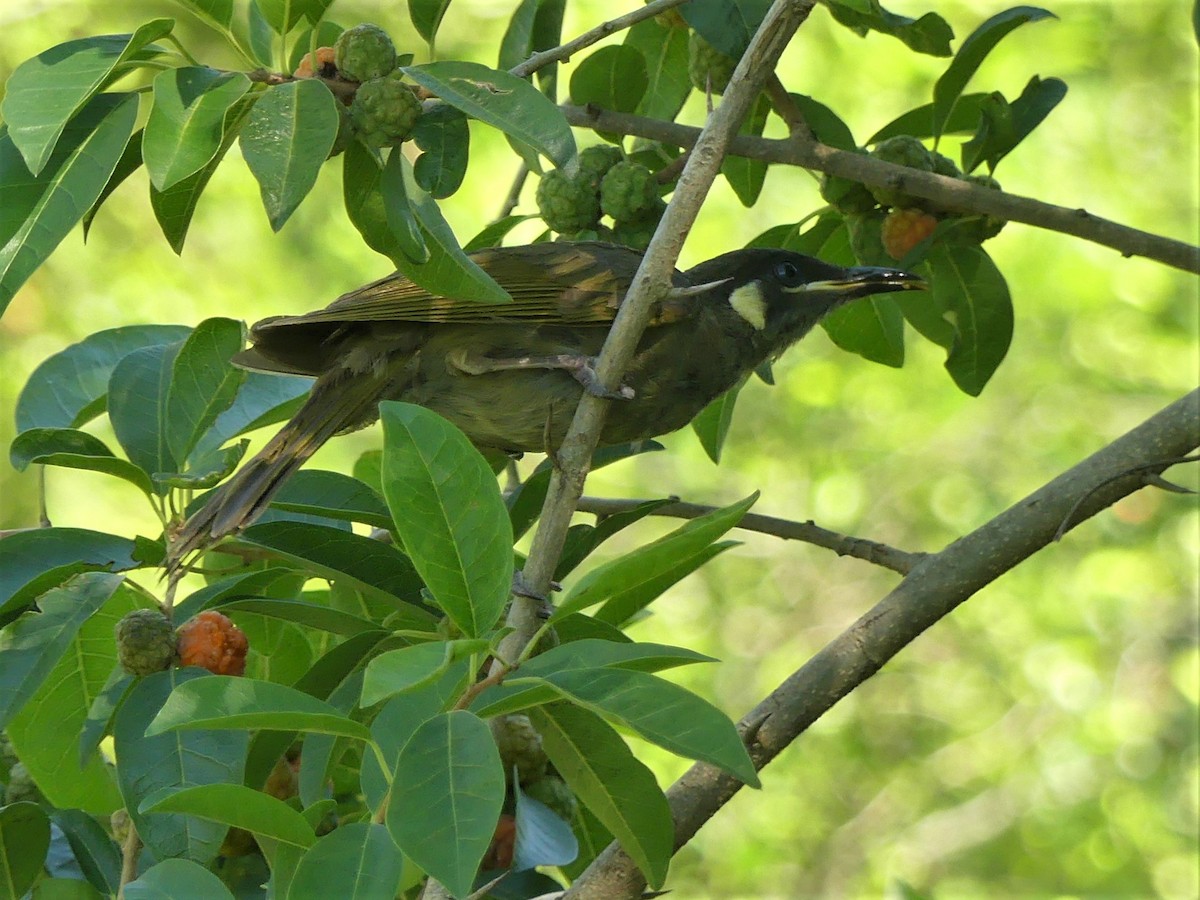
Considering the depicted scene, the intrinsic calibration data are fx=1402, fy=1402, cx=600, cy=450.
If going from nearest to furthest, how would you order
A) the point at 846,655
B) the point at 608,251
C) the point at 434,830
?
the point at 434,830 → the point at 846,655 → the point at 608,251

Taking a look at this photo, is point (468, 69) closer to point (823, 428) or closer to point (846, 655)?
point (846, 655)

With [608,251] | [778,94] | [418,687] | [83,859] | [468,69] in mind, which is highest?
[778,94]

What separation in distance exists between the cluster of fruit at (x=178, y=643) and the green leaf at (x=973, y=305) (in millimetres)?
1644

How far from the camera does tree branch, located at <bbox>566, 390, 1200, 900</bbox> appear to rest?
2078 mm

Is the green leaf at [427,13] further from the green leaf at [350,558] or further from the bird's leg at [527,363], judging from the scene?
the green leaf at [350,558]

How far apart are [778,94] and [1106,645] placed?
526 cm

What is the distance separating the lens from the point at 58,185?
1859 mm

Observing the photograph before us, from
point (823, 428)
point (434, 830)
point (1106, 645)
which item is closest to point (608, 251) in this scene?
point (434, 830)

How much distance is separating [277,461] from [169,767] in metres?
0.77

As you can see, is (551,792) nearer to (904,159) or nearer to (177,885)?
(177,885)

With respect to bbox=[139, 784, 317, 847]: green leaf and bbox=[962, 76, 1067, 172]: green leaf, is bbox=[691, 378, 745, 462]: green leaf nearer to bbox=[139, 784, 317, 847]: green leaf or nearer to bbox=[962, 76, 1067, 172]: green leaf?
bbox=[962, 76, 1067, 172]: green leaf

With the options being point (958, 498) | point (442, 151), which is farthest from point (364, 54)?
point (958, 498)

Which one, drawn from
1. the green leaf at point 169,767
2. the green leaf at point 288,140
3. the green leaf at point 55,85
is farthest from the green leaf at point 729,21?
the green leaf at point 169,767

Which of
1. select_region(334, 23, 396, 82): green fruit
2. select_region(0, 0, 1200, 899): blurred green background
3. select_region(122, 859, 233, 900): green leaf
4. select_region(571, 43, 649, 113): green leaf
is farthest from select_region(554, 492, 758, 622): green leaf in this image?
select_region(0, 0, 1200, 899): blurred green background
